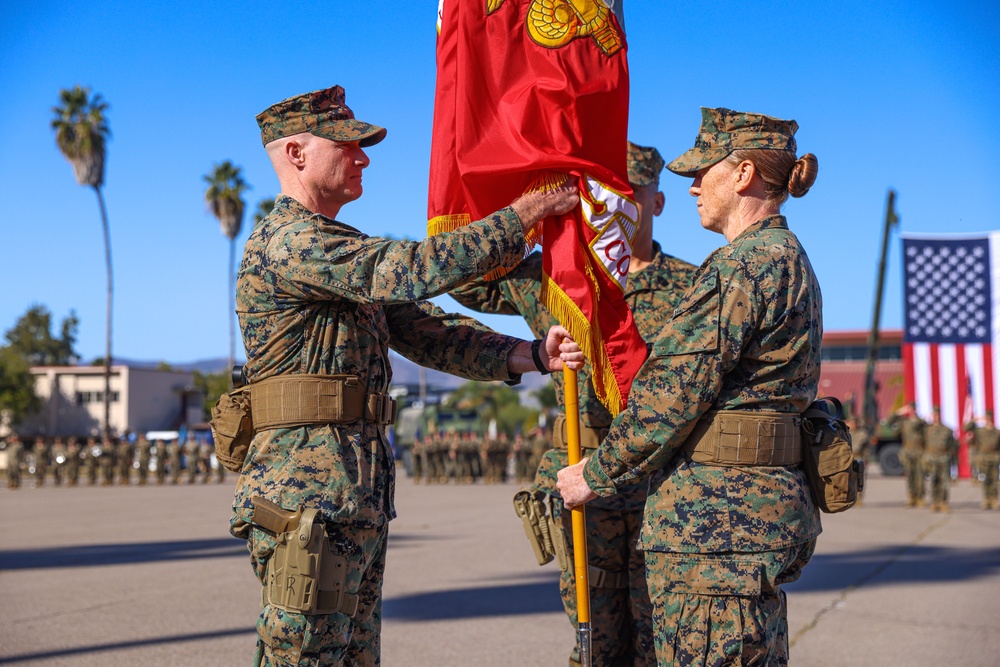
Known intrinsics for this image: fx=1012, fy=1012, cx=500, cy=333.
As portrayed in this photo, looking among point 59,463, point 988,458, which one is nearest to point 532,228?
point 988,458

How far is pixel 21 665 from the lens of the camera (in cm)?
541

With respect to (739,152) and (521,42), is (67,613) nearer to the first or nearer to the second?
(521,42)

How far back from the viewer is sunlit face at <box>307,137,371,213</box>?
3.34 m

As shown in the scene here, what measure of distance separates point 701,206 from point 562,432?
1.21 m

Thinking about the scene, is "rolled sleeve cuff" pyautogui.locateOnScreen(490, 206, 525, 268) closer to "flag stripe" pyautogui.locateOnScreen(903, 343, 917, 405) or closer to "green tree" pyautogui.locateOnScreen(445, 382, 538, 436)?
"flag stripe" pyautogui.locateOnScreen(903, 343, 917, 405)

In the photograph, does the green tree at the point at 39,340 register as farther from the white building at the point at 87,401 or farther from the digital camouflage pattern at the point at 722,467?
the digital camouflage pattern at the point at 722,467

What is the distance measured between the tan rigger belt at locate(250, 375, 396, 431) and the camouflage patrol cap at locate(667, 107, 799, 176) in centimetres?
130

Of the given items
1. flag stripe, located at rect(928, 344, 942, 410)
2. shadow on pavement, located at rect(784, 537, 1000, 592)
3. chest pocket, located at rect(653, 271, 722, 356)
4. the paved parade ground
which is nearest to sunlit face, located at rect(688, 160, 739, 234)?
chest pocket, located at rect(653, 271, 722, 356)

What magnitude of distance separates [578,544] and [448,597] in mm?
4333

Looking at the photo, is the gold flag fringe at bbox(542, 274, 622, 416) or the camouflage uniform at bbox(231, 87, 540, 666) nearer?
the camouflage uniform at bbox(231, 87, 540, 666)

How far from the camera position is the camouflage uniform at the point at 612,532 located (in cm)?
386

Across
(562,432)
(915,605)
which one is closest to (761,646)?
(562,432)

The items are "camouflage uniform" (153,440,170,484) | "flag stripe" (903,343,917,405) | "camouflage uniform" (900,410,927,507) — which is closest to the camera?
"camouflage uniform" (900,410,927,507)

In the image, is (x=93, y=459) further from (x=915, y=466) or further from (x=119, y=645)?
(x=119, y=645)
